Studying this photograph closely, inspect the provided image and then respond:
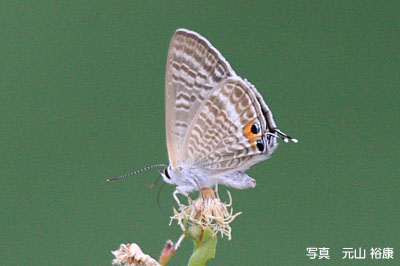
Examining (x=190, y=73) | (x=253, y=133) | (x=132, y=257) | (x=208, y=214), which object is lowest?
(x=132, y=257)

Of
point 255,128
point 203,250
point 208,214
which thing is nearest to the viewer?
point 203,250

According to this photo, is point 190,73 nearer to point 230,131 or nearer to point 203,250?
point 230,131

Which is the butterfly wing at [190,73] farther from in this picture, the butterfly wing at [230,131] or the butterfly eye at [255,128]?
the butterfly eye at [255,128]

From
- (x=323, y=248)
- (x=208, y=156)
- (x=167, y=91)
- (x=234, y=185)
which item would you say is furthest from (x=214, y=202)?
(x=323, y=248)

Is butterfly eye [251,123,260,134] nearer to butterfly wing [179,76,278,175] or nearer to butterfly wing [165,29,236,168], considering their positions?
butterfly wing [179,76,278,175]

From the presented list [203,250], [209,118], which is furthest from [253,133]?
[203,250]

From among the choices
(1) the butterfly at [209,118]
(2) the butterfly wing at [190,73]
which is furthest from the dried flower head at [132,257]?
(2) the butterfly wing at [190,73]

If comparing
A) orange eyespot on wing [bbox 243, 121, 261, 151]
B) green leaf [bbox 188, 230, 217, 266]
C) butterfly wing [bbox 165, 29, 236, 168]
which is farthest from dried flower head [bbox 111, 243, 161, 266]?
orange eyespot on wing [bbox 243, 121, 261, 151]
